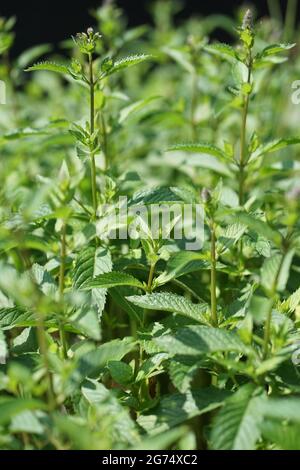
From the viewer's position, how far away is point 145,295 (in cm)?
151

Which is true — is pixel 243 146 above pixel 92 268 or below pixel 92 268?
above

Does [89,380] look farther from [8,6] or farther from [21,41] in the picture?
[8,6]

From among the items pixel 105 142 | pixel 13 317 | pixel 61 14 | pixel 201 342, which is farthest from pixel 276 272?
pixel 61 14

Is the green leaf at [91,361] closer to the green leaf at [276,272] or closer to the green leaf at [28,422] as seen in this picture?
the green leaf at [28,422]

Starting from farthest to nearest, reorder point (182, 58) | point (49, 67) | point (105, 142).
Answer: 1. point (182, 58)
2. point (105, 142)
3. point (49, 67)

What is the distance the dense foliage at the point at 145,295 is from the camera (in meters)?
1.23

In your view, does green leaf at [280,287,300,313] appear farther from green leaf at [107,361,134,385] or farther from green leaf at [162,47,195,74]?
green leaf at [162,47,195,74]

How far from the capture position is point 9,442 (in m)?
1.27

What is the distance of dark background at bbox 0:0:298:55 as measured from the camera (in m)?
6.13

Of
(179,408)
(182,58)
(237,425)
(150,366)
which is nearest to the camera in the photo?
(237,425)

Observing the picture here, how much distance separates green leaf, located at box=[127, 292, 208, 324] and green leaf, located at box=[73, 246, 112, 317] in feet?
0.31

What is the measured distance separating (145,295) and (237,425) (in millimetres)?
386

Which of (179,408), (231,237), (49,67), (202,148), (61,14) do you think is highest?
(61,14)

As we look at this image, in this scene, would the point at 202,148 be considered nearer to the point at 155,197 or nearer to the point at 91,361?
the point at 155,197
